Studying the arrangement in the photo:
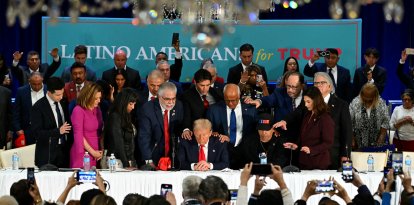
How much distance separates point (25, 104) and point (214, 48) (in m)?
3.13

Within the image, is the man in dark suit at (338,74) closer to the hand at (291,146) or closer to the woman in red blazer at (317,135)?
the woman in red blazer at (317,135)

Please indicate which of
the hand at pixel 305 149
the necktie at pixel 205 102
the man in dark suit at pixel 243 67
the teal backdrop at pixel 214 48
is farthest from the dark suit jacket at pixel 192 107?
the teal backdrop at pixel 214 48

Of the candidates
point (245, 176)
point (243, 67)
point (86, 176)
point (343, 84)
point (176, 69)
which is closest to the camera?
point (245, 176)

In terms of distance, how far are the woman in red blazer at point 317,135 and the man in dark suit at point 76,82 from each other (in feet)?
8.68

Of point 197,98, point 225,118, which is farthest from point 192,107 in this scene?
point 225,118

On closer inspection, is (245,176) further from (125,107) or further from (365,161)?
(365,161)

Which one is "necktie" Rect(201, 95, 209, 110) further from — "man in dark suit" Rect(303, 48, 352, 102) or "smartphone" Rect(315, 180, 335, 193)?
"smartphone" Rect(315, 180, 335, 193)

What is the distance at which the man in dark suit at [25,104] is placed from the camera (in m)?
11.0

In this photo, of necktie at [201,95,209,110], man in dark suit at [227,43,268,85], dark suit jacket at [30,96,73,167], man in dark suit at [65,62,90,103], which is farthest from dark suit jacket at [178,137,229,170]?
man in dark suit at [227,43,268,85]

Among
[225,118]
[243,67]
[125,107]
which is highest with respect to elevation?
[243,67]

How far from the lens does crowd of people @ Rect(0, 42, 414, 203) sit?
949cm

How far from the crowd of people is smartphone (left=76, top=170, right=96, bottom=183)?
157cm

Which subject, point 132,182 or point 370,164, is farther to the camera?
point 370,164

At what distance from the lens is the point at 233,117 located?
1002 centimetres
